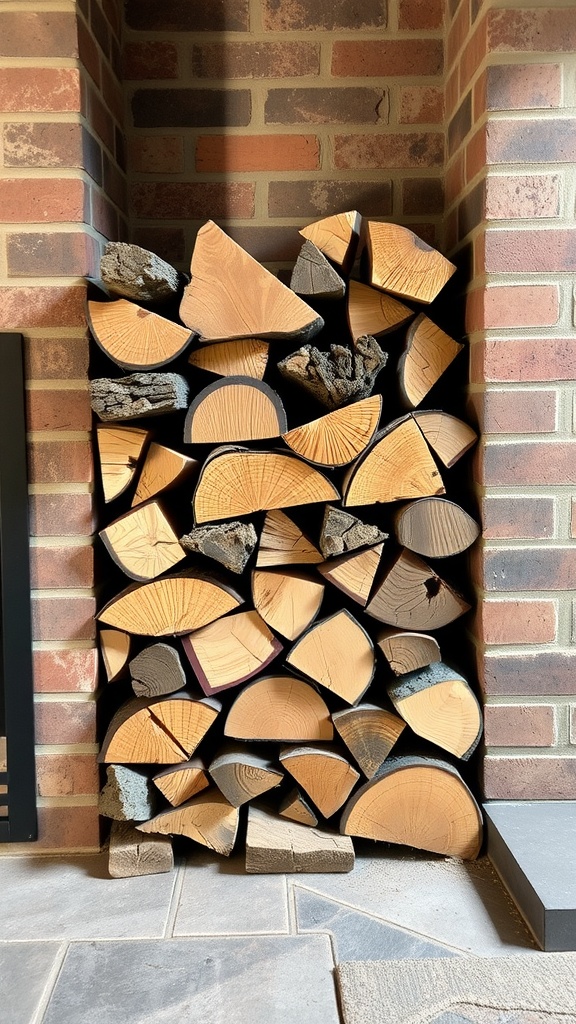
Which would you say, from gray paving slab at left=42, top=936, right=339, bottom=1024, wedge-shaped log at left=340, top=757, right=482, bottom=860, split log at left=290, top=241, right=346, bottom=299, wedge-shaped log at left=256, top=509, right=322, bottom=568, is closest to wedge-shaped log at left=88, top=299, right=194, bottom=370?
split log at left=290, top=241, right=346, bottom=299

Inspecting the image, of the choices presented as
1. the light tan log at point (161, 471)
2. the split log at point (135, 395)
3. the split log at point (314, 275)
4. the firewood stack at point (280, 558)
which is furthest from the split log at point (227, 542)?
the split log at point (314, 275)

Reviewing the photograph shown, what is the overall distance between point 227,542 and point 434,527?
0.39 metres

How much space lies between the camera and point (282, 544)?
1444 mm

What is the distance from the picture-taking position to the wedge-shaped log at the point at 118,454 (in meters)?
1.46

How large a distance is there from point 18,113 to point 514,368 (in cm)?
103

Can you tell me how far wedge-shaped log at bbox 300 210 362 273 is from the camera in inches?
57.3

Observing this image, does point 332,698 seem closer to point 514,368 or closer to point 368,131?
point 514,368

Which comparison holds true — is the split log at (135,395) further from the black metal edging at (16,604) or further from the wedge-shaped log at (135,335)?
the black metal edging at (16,604)

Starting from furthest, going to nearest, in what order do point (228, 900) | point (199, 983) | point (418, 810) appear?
point (418, 810) < point (228, 900) < point (199, 983)

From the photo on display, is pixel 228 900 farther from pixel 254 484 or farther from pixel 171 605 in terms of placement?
pixel 254 484

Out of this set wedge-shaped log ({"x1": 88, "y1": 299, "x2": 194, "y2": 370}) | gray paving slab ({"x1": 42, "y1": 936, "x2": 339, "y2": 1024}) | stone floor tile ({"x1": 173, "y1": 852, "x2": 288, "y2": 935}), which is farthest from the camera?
wedge-shaped log ({"x1": 88, "y1": 299, "x2": 194, "y2": 370})

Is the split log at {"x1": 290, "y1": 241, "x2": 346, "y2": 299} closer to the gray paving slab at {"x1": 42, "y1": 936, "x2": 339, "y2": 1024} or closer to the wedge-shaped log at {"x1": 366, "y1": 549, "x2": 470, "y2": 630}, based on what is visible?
the wedge-shaped log at {"x1": 366, "y1": 549, "x2": 470, "y2": 630}

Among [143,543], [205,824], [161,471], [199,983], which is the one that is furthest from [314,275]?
[199,983]

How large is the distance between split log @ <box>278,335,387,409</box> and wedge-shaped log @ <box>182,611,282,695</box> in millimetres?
453
